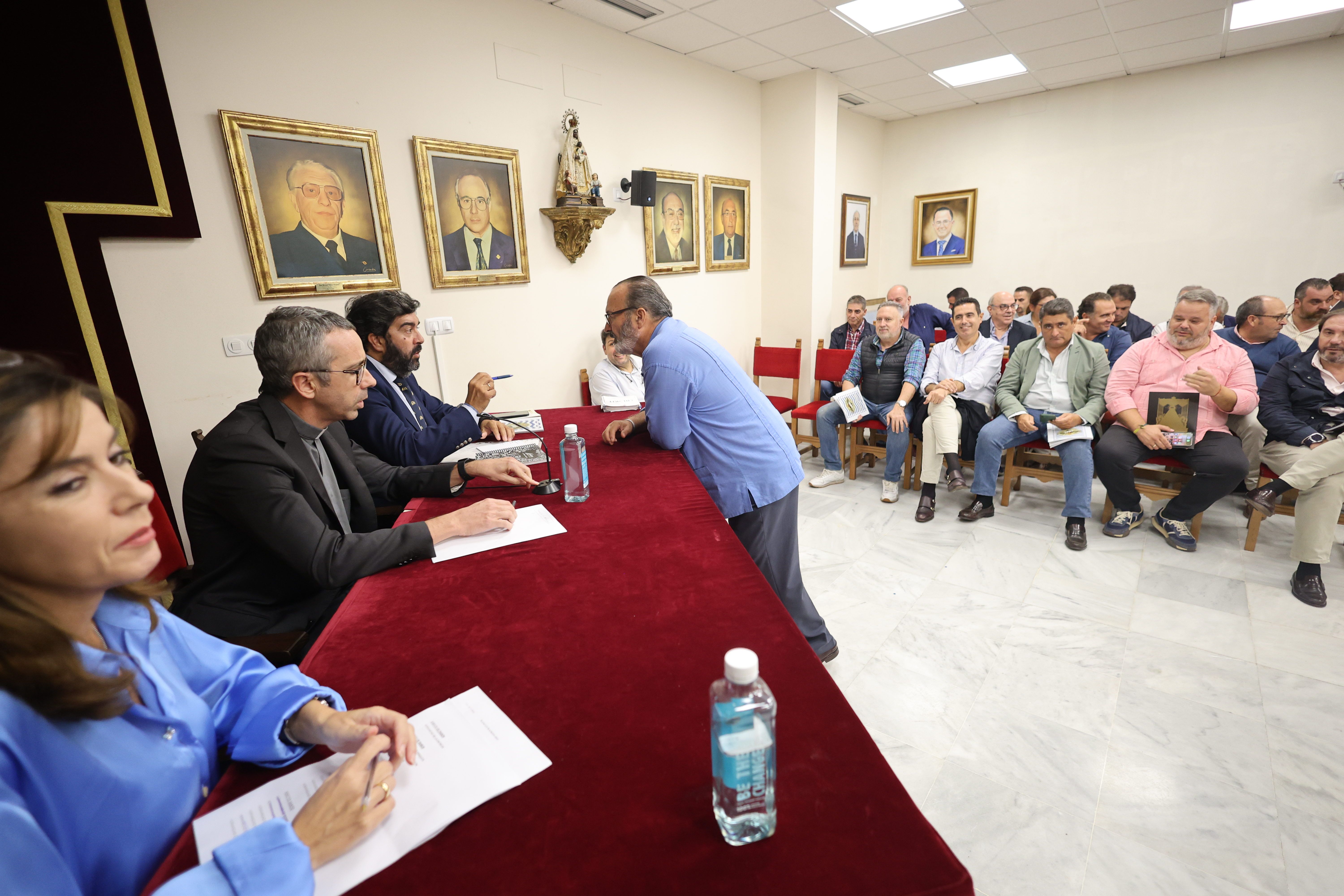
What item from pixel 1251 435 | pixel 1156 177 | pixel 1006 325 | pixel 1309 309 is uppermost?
pixel 1156 177

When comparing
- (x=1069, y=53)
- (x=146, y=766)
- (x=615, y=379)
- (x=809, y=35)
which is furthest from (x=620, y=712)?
(x=1069, y=53)

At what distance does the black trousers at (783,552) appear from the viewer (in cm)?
235

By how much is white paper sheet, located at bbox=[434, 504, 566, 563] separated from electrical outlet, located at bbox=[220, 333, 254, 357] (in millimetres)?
2158

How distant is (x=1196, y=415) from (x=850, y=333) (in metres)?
2.85

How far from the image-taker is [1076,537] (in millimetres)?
3500

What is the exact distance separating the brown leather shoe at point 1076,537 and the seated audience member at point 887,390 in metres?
1.07

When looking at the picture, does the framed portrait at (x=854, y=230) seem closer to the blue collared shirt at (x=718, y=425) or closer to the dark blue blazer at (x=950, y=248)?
the dark blue blazer at (x=950, y=248)

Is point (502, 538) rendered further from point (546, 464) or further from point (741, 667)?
point (741, 667)

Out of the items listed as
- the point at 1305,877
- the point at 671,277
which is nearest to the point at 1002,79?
the point at 671,277

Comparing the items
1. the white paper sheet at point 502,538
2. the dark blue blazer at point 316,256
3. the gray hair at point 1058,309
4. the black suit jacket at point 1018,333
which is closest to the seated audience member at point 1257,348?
the gray hair at point 1058,309

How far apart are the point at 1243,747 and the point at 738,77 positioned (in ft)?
18.7

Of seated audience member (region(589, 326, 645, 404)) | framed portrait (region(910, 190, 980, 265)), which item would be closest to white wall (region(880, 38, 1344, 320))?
framed portrait (region(910, 190, 980, 265))

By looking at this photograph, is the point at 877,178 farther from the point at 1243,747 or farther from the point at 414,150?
the point at 1243,747

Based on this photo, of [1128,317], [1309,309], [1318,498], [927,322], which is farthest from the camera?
[927,322]
